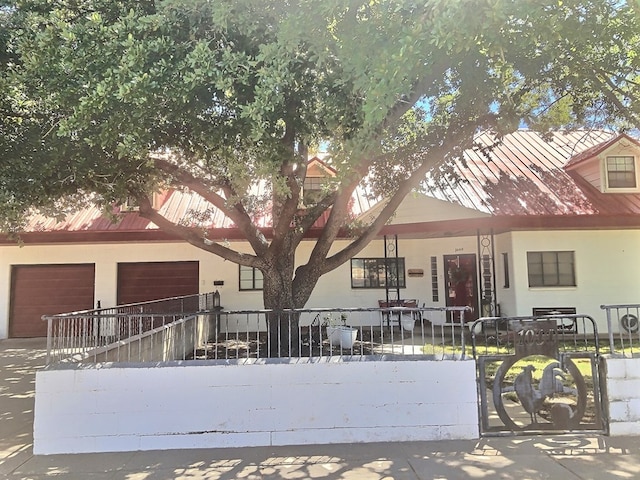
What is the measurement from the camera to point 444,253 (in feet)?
46.9

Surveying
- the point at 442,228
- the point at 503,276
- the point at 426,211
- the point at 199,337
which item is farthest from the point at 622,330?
the point at 199,337

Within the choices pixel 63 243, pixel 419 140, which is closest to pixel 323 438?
pixel 419 140

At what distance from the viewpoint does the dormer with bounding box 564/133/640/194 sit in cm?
1351

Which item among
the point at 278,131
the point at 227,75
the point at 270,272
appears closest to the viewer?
the point at 227,75

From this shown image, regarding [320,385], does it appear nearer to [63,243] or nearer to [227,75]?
[227,75]

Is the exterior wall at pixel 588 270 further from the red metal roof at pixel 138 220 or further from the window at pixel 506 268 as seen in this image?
the red metal roof at pixel 138 220

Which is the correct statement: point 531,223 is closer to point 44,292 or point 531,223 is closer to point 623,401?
point 623,401

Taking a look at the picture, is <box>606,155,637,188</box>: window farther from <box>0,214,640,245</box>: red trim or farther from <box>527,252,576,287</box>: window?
<box>527,252,576,287</box>: window

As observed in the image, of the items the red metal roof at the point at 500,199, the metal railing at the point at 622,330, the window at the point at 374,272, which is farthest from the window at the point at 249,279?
the metal railing at the point at 622,330

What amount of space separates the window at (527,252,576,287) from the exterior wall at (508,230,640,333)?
0.14 m

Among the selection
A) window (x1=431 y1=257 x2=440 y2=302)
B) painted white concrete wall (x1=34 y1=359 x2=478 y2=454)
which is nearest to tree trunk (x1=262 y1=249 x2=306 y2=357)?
painted white concrete wall (x1=34 y1=359 x2=478 y2=454)

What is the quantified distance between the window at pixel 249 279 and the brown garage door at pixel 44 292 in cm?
432

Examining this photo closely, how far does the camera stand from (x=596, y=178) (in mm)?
13773

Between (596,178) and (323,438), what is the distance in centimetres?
1218
